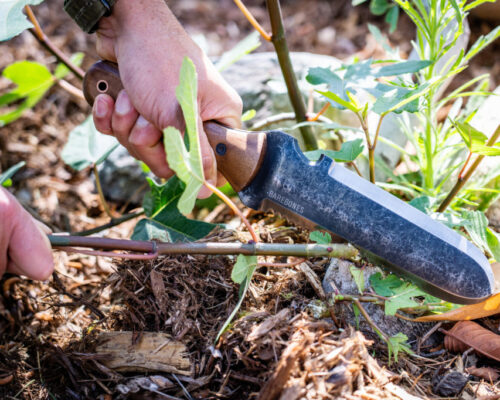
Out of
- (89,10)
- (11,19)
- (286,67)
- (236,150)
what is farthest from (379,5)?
(11,19)

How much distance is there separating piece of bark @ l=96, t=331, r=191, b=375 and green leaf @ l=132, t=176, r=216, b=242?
0.37 meters

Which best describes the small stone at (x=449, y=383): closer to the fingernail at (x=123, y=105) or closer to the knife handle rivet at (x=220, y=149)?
the knife handle rivet at (x=220, y=149)

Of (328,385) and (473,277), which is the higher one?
(473,277)

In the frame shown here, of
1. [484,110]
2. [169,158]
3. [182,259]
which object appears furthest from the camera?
[484,110]

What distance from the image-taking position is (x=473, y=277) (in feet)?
4.03

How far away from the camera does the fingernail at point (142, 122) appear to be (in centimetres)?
147

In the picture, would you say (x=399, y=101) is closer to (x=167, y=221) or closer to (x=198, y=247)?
(x=198, y=247)

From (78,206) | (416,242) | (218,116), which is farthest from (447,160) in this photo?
(78,206)

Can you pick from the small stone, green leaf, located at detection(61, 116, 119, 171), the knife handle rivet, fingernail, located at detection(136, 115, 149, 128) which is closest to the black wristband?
fingernail, located at detection(136, 115, 149, 128)

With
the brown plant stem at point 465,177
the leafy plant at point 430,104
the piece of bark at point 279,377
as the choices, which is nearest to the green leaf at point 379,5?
the leafy plant at point 430,104

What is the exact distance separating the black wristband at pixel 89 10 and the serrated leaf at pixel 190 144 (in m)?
0.68

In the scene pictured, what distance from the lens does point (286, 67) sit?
1.70m

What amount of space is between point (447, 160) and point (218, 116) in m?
0.89

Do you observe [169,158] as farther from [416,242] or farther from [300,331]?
[416,242]
